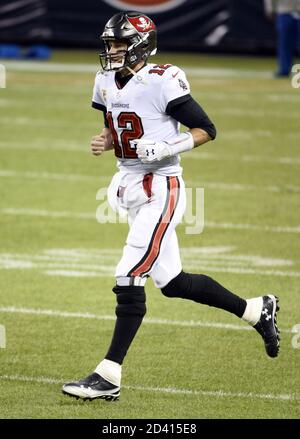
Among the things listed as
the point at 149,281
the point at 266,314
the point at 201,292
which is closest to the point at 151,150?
the point at 201,292

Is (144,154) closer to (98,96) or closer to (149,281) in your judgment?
(98,96)

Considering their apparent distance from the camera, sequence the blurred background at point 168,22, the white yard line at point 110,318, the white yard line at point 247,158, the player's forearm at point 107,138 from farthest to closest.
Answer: the blurred background at point 168,22 < the white yard line at point 247,158 < the white yard line at point 110,318 < the player's forearm at point 107,138

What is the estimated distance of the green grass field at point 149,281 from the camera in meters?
5.39

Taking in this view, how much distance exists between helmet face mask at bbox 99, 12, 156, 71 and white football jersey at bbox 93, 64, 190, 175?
75mm

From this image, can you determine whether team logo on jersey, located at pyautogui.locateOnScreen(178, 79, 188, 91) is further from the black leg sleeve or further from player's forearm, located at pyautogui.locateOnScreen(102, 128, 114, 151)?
the black leg sleeve

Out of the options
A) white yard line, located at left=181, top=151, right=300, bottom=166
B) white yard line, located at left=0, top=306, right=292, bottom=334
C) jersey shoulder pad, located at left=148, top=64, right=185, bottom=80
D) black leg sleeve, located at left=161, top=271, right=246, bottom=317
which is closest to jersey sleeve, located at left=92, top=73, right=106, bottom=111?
jersey shoulder pad, located at left=148, top=64, right=185, bottom=80

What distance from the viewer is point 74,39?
21250 mm

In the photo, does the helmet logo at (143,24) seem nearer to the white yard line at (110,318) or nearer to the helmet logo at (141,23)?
the helmet logo at (141,23)

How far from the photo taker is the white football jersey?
552 centimetres

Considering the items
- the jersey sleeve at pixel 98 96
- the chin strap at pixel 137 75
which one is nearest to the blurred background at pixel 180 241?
the jersey sleeve at pixel 98 96

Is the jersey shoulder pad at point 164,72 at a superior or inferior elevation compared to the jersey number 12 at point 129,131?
superior

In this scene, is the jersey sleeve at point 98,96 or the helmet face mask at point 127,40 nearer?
the helmet face mask at point 127,40

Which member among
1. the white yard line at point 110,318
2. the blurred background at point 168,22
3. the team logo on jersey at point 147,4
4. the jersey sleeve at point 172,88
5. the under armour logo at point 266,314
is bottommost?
the blurred background at point 168,22

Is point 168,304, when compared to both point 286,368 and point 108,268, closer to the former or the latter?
point 108,268
